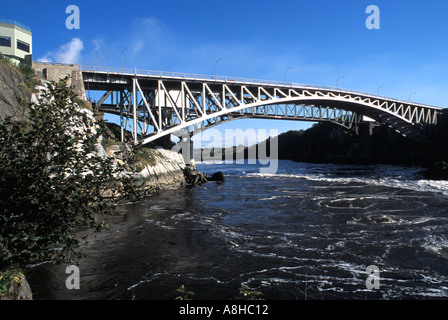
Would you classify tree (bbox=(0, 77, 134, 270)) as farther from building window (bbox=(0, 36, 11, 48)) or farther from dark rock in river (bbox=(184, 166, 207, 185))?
building window (bbox=(0, 36, 11, 48))

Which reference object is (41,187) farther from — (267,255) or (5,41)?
(5,41)

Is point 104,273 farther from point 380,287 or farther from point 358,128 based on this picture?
point 358,128

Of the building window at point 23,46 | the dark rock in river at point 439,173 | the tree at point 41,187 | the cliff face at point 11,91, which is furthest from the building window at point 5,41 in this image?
the dark rock in river at point 439,173

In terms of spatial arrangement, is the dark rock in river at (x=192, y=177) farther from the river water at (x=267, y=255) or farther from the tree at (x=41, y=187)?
the tree at (x=41, y=187)

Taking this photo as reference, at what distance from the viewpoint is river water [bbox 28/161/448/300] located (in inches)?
294

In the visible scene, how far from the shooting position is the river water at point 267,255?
24.5ft

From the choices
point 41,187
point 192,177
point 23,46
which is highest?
point 23,46

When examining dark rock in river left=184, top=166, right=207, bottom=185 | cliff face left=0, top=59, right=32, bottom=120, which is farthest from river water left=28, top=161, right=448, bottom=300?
dark rock in river left=184, top=166, right=207, bottom=185

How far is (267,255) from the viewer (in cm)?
999

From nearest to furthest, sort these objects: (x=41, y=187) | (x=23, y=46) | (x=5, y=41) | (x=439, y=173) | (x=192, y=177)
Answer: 1. (x=41, y=187)
2. (x=5, y=41)
3. (x=23, y=46)
4. (x=192, y=177)
5. (x=439, y=173)

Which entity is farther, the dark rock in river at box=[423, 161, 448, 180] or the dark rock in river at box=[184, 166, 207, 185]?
the dark rock in river at box=[423, 161, 448, 180]

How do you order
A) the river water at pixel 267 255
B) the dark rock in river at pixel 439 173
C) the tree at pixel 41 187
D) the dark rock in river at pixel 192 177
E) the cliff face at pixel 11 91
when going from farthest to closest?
the dark rock in river at pixel 439 173 → the dark rock in river at pixel 192 177 → the cliff face at pixel 11 91 → the river water at pixel 267 255 → the tree at pixel 41 187

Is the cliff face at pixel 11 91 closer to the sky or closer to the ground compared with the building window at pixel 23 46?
closer to the ground

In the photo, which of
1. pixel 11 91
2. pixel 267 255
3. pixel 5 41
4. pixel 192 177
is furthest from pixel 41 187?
pixel 5 41
